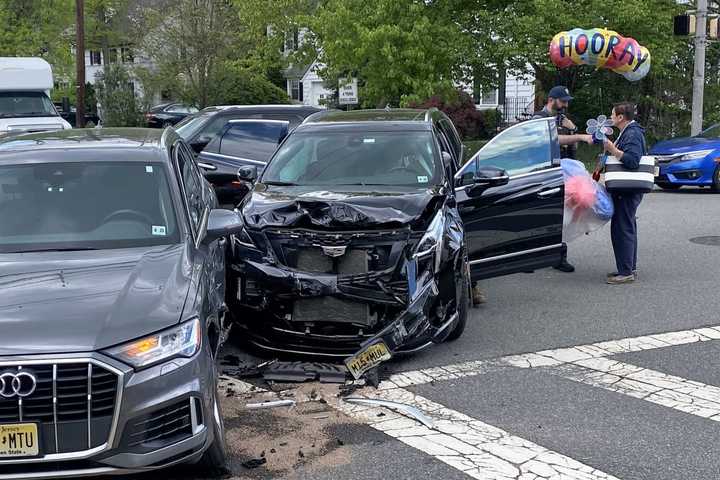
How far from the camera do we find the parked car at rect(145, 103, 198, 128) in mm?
37537

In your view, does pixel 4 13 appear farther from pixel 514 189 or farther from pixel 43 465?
pixel 43 465

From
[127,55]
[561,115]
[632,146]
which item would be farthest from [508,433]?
[127,55]

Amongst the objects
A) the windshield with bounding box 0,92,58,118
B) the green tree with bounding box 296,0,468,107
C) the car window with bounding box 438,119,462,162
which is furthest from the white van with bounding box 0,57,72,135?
the car window with bounding box 438,119,462,162

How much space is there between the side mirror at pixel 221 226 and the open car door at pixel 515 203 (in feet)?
9.78

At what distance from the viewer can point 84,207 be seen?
5414 millimetres

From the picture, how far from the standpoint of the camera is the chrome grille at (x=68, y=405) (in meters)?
3.90

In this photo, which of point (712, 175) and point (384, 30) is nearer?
point (712, 175)

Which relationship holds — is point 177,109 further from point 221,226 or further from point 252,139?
point 221,226

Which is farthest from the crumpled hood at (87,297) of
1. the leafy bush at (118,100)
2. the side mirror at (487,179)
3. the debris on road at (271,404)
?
the leafy bush at (118,100)

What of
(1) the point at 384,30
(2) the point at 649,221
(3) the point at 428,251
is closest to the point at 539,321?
(3) the point at 428,251

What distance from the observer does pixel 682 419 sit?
18.0ft

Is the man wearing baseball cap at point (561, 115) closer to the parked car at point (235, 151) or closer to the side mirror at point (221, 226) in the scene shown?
the parked car at point (235, 151)

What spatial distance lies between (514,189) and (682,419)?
129 inches

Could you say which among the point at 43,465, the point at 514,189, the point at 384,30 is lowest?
the point at 43,465
